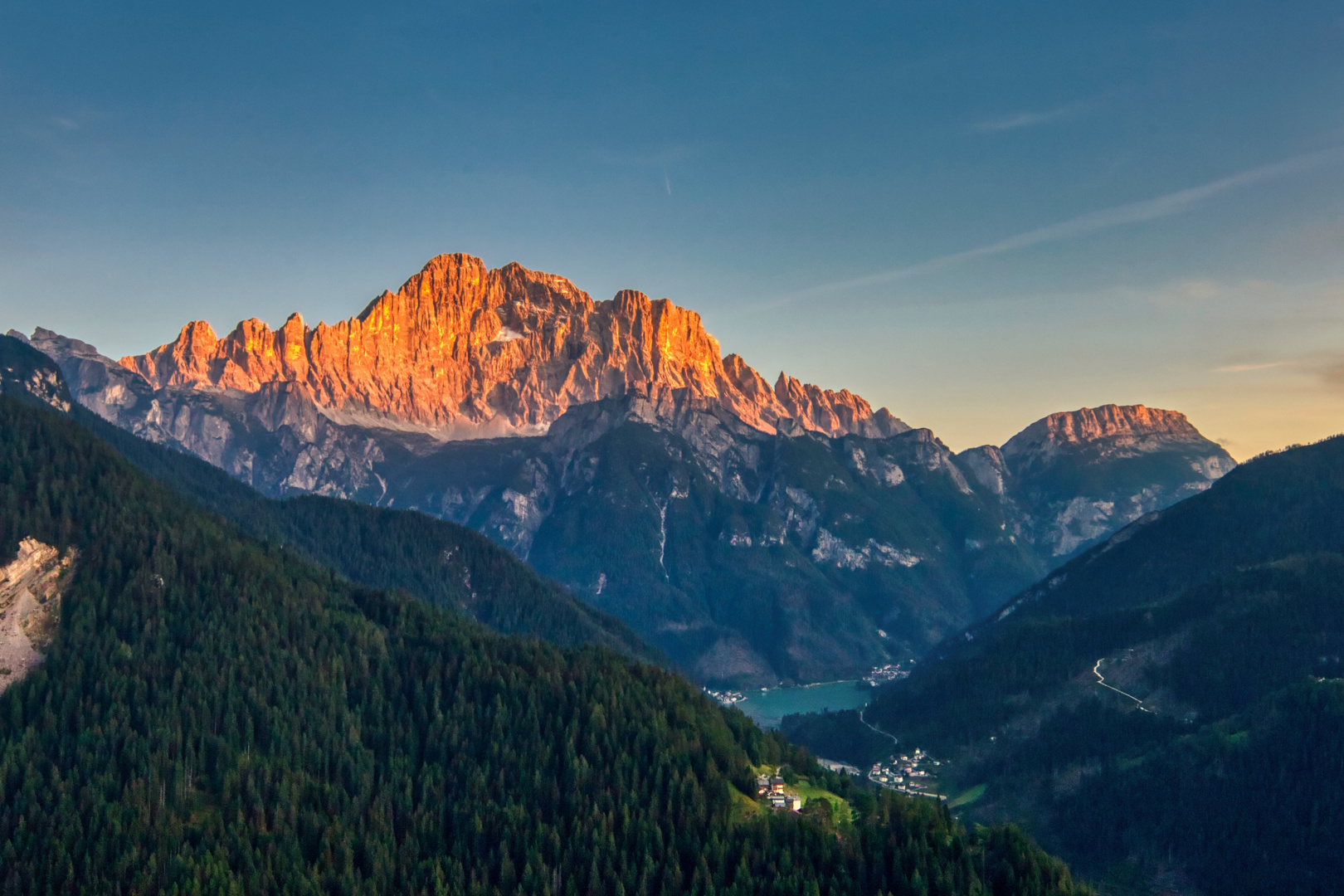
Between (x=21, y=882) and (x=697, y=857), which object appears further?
(x=697, y=857)

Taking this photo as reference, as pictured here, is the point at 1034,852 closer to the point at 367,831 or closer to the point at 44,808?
the point at 367,831

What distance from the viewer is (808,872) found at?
185 meters

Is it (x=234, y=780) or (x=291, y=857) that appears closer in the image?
(x=291, y=857)

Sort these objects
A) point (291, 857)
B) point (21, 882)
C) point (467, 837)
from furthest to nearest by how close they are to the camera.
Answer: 1. point (467, 837)
2. point (291, 857)
3. point (21, 882)

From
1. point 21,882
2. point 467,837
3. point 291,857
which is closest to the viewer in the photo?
point 21,882

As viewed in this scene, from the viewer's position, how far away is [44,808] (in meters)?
186

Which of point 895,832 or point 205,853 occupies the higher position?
point 895,832

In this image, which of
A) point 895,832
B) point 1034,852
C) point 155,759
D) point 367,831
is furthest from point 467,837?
point 1034,852

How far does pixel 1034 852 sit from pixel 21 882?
153 metres

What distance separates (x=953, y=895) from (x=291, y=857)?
10093cm

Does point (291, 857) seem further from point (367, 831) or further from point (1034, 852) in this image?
point (1034, 852)

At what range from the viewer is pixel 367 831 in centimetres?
19488

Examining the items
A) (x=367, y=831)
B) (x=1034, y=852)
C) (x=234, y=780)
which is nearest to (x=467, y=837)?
(x=367, y=831)

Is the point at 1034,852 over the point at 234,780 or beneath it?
over
